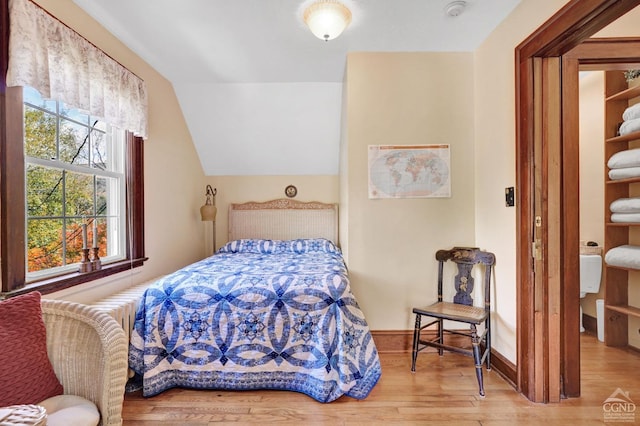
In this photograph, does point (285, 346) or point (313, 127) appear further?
point (313, 127)

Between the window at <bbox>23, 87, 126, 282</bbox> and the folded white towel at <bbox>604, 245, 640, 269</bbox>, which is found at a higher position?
the window at <bbox>23, 87, 126, 282</bbox>

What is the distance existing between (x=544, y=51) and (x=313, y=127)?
7.36 ft

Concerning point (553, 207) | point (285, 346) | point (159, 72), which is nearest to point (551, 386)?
point (553, 207)

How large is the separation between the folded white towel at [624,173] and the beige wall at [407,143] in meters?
1.12

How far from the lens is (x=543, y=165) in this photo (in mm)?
1813

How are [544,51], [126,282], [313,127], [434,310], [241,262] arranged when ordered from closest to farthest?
[544,51] → [434,310] → [126,282] → [241,262] → [313,127]

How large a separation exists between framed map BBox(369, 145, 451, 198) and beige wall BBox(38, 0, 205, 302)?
1.96 meters

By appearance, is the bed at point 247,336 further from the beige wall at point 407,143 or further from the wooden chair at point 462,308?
the beige wall at point 407,143

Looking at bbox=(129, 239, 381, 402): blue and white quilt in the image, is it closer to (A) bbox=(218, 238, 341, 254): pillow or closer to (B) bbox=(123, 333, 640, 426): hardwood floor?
(B) bbox=(123, 333, 640, 426): hardwood floor

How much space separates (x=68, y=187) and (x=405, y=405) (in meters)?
2.53

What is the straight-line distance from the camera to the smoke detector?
75.0 inches

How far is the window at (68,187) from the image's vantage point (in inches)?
67.7

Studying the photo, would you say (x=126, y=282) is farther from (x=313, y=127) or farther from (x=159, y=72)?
(x=313, y=127)

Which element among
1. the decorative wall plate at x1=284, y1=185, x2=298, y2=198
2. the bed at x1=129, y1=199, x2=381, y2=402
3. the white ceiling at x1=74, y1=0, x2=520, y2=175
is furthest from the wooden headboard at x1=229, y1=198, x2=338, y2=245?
the bed at x1=129, y1=199, x2=381, y2=402
